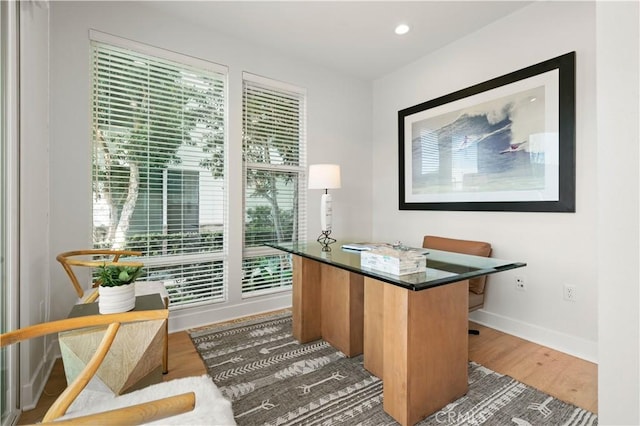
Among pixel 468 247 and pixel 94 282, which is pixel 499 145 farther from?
pixel 94 282

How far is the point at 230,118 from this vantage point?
9.35ft

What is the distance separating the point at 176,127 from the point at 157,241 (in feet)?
3.29

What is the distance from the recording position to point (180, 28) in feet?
8.64

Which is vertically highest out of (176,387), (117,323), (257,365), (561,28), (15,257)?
(561,28)

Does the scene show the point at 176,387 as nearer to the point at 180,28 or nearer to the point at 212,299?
the point at 212,299

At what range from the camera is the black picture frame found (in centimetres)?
225

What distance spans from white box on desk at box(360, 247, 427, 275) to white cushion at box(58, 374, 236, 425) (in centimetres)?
87

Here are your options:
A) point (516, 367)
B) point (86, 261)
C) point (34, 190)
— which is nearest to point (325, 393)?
point (516, 367)

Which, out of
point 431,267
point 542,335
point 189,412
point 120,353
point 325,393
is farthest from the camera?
point 542,335

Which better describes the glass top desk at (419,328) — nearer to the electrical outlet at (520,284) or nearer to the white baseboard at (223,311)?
the electrical outlet at (520,284)

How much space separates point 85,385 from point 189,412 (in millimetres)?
380

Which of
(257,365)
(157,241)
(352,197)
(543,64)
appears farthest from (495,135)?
(157,241)

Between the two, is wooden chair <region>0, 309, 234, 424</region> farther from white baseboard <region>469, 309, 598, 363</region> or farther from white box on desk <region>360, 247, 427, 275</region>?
white baseboard <region>469, 309, 598, 363</region>

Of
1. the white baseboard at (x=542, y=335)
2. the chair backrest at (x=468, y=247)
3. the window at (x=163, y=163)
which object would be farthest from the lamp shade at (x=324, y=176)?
the white baseboard at (x=542, y=335)
